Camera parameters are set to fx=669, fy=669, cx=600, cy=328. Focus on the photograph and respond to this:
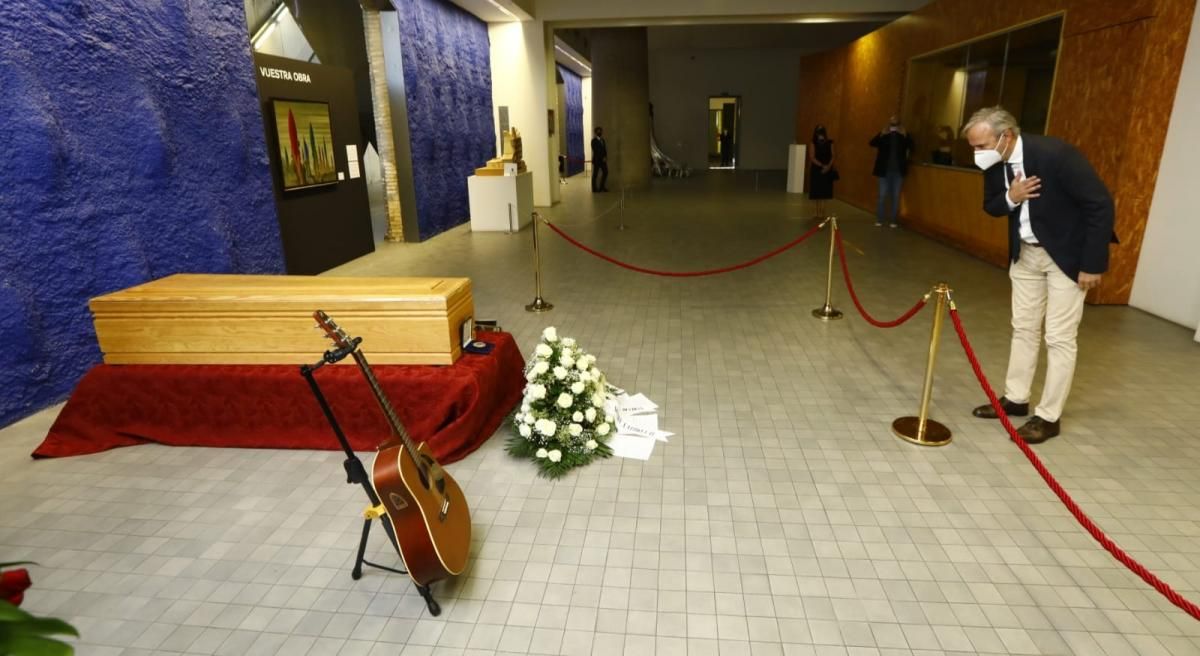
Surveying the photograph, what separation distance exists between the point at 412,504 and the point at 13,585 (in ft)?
4.77

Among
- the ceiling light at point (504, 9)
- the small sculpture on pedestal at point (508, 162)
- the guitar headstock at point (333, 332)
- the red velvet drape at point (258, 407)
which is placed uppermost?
the ceiling light at point (504, 9)

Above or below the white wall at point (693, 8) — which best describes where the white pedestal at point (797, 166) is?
below

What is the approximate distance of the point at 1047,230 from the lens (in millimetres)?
3699

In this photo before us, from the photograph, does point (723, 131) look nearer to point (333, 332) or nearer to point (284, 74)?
point (284, 74)

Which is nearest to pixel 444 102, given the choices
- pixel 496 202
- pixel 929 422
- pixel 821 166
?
pixel 496 202

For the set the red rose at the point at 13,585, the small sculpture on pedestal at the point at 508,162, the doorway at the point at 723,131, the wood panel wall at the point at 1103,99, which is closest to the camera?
the red rose at the point at 13,585

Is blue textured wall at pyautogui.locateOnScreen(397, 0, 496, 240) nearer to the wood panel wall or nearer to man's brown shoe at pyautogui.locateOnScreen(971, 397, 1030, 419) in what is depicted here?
the wood panel wall

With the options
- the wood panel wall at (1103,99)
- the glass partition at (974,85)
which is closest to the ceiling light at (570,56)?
the glass partition at (974,85)

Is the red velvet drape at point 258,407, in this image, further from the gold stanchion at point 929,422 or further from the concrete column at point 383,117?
the concrete column at point 383,117

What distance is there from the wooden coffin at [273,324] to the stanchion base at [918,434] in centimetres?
273

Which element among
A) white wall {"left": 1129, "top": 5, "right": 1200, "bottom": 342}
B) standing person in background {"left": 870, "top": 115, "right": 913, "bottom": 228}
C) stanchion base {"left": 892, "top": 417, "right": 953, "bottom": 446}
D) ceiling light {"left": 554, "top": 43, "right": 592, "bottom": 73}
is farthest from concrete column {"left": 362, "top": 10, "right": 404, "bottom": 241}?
white wall {"left": 1129, "top": 5, "right": 1200, "bottom": 342}

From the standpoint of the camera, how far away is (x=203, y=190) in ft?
19.8

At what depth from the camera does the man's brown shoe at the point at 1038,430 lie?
154 inches

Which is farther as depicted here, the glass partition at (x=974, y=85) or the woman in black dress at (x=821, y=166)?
the woman in black dress at (x=821, y=166)
